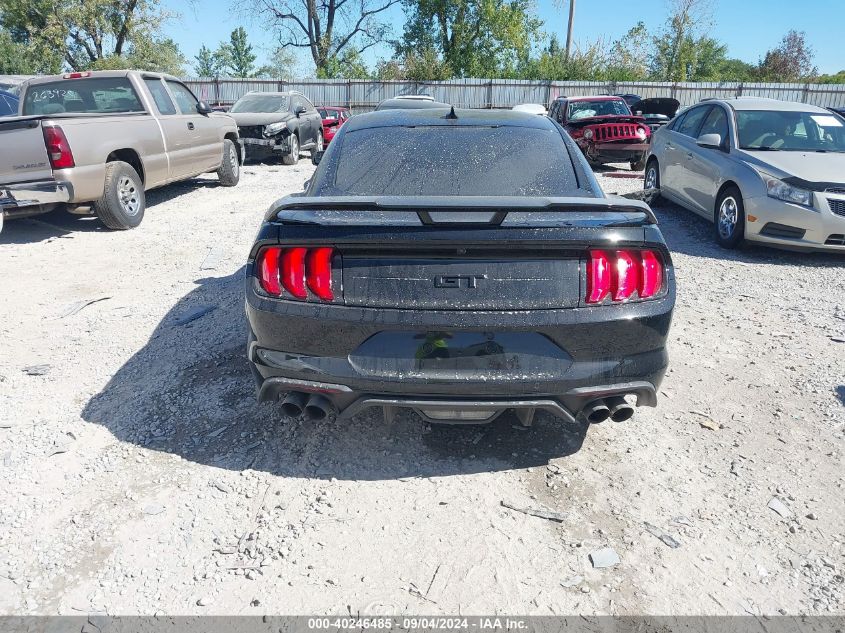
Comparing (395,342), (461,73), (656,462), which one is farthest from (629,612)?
(461,73)

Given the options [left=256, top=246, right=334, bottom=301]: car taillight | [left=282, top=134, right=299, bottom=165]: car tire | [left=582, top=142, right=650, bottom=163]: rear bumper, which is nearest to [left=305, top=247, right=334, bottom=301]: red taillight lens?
[left=256, top=246, right=334, bottom=301]: car taillight

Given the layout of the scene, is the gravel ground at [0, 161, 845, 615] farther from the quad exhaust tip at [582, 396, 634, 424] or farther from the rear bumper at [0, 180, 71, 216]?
the rear bumper at [0, 180, 71, 216]

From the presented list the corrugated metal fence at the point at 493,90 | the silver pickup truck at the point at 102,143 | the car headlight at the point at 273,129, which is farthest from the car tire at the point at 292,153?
the corrugated metal fence at the point at 493,90

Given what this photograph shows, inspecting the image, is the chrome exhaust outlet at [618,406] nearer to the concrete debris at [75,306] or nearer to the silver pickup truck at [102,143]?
the concrete debris at [75,306]

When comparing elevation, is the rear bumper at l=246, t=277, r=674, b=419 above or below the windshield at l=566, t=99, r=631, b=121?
below

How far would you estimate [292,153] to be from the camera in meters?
14.3

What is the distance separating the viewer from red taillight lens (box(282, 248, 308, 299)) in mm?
2578

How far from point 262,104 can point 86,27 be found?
79.0 ft

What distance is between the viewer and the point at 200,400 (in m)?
3.54

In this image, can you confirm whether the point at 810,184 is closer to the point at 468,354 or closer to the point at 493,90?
the point at 468,354

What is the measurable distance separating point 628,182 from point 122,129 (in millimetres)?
9096

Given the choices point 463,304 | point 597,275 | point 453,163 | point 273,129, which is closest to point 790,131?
point 453,163

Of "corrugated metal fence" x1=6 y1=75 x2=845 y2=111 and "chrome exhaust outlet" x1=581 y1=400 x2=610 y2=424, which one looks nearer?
"chrome exhaust outlet" x1=581 y1=400 x2=610 y2=424

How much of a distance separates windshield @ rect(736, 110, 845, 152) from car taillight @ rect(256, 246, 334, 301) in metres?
6.52
